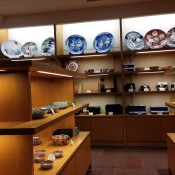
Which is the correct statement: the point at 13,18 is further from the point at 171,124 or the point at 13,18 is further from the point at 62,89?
the point at 171,124

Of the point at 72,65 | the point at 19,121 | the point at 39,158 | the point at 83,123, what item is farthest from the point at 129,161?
the point at 19,121

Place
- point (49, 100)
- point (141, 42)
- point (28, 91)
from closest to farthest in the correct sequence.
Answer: point (28, 91) < point (49, 100) < point (141, 42)

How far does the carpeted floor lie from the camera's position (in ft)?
11.5

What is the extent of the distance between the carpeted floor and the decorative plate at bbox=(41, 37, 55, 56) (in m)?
2.22

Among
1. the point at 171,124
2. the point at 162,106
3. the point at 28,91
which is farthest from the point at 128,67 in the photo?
the point at 28,91

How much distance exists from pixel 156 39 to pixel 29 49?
2.72 meters

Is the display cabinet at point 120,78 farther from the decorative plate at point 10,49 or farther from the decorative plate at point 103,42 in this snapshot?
the decorative plate at point 10,49

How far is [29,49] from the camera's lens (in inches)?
213

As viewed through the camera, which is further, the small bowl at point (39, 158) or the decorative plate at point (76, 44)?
the decorative plate at point (76, 44)

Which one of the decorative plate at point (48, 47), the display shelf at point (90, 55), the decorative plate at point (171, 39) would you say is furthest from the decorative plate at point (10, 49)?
the decorative plate at point (171, 39)

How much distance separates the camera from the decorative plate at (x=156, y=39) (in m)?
4.82

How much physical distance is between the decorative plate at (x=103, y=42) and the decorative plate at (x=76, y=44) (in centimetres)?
25

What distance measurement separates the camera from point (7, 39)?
5.62 m

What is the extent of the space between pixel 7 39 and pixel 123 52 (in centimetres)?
270
